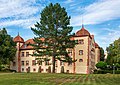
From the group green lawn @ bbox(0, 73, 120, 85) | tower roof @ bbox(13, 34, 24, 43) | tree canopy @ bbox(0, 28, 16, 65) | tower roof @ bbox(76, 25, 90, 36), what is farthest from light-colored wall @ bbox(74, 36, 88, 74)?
green lawn @ bbox(0, 73, 120, 85)

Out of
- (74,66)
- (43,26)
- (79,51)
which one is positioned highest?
(43,26)

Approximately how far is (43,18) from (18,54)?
23200mm

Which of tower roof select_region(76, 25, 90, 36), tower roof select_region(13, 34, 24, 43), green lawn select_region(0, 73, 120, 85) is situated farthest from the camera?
tower roof select_region(13, 34, 24, 43)

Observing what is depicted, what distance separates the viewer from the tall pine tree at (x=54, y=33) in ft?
171

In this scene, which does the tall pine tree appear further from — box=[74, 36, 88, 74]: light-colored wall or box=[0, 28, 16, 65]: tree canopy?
box=[0, 28, 16, 65]: tree canopy

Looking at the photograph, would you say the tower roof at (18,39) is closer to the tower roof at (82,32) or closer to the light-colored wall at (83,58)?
the tower roof at (82,32)

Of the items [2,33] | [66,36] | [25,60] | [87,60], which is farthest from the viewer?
[25,60]

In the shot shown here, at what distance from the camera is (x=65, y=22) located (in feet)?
173

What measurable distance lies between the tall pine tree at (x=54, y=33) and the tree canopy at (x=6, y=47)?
42.9 feet

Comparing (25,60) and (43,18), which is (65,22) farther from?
(25,60)

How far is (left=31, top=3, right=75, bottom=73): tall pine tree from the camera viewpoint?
52.2 m

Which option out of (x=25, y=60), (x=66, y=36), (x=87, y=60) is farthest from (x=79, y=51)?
(x=25, y=60)

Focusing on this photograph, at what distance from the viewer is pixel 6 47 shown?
207 ft

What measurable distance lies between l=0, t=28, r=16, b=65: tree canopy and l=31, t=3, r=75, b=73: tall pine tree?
1307 centimetres
